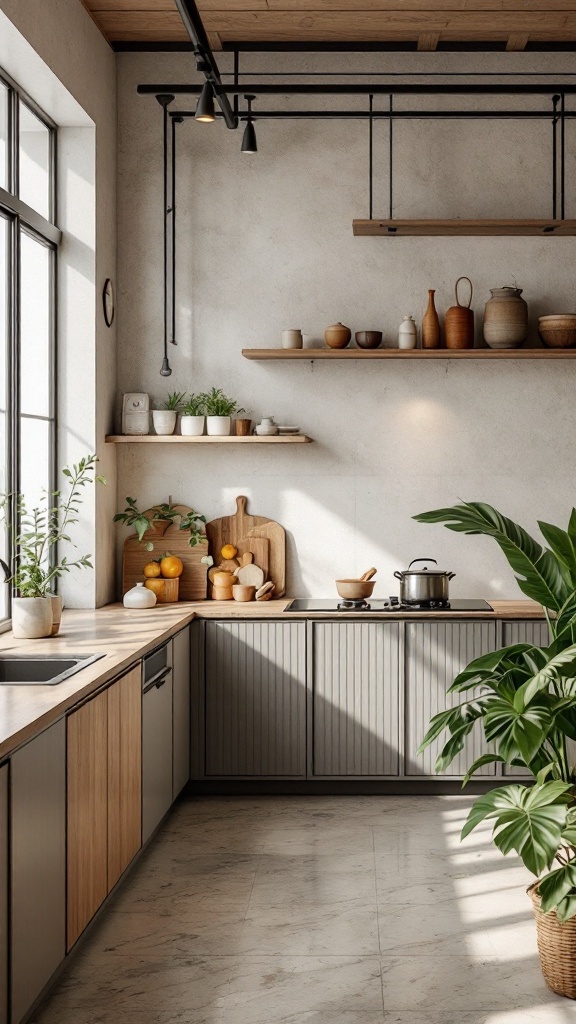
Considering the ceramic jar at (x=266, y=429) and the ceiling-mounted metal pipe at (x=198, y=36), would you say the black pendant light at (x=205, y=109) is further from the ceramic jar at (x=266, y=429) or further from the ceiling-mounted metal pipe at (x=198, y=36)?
the ceramic jar at (x=266, y=429)

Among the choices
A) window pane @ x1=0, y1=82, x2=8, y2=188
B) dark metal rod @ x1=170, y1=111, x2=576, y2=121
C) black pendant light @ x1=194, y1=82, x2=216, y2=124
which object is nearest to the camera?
black pendant light @ x1=194, y1=82, x2=216, y2=124

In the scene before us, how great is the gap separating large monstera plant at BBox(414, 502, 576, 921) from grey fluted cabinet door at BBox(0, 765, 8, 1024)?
1.21m

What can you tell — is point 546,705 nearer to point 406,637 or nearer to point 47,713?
point 47,713

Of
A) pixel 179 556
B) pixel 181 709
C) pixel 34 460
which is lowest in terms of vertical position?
pixel 181 709

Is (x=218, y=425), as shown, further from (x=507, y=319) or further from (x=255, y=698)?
(x=507, y=319)

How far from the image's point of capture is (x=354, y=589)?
4.89 metres

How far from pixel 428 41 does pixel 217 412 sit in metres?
2.17

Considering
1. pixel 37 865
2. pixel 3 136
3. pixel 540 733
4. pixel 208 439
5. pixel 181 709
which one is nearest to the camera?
pixel 37 865

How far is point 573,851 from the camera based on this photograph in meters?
2.79

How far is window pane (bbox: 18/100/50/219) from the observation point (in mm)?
4527

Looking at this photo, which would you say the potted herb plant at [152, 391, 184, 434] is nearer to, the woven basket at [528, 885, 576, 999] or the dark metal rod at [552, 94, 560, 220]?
the dark metal rod at [552, 94, 560, 220]

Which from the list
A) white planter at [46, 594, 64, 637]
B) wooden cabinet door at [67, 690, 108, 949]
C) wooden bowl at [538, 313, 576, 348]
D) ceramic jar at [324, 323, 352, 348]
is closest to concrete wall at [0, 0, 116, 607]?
white planter at [46, 594, 64, 637]

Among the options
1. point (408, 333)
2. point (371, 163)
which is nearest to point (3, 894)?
point (408, 333)

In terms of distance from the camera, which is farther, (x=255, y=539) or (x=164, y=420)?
(x=255, y=539)
